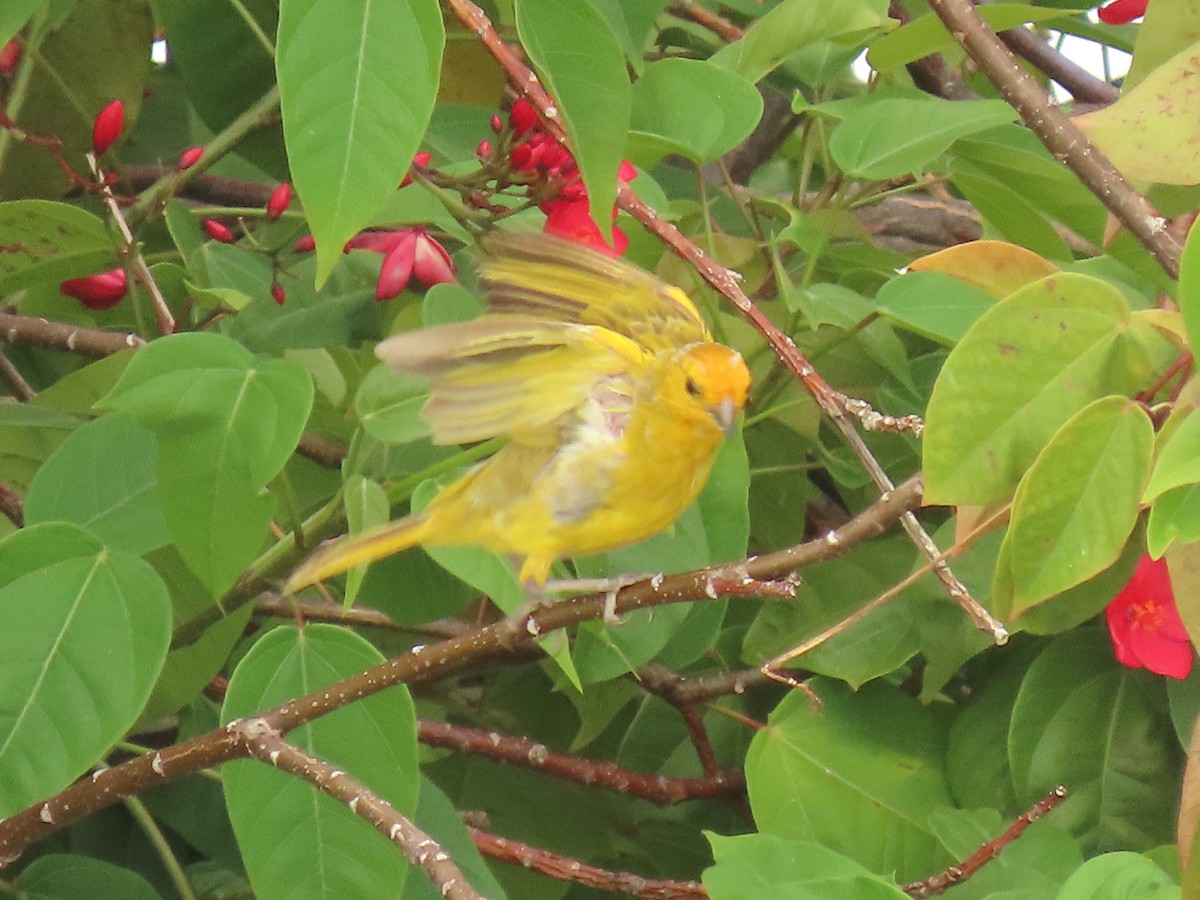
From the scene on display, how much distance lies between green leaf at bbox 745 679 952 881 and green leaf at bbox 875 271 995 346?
307 mm

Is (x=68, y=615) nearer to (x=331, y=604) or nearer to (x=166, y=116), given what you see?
(x=331, y=604)

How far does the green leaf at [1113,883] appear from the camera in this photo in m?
0.76

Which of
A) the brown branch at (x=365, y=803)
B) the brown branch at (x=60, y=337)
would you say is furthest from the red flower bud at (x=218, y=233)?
the brown branch at (x=365, y=803)

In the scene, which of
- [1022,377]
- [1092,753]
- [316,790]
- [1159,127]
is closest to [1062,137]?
[1159,127]

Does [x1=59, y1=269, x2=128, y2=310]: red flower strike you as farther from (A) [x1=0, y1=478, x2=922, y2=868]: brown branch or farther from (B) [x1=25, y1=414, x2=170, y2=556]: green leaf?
(A) [x1=0, y1=478, x2=922, y2=868]: brown branch

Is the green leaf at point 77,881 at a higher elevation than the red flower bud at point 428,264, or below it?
below

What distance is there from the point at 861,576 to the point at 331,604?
1.49 ft

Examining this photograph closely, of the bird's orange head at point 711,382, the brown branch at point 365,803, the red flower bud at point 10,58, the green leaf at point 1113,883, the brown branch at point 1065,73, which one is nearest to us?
the brown branch at point 365,803

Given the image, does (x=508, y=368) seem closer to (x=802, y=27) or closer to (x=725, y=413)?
(x=725, y=413)

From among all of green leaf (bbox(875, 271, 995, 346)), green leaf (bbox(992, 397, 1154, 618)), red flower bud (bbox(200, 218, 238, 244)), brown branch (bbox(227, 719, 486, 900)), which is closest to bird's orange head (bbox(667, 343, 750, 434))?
green leaf (bbox(875, 271, 995, 346))

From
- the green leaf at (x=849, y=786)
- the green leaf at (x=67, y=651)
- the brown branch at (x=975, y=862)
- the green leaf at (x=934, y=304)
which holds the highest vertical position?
the green leaf at (x=934, y=304)

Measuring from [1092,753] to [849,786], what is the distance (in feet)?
0.61

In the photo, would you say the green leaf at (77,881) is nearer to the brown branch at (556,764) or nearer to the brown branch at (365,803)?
the brown branch at (556,764)

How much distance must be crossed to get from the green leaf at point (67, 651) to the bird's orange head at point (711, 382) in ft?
1.22
